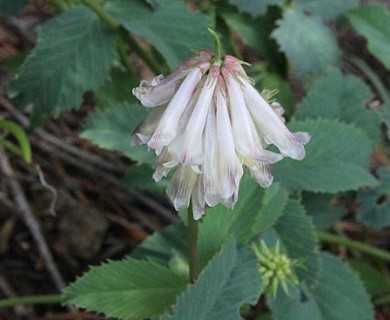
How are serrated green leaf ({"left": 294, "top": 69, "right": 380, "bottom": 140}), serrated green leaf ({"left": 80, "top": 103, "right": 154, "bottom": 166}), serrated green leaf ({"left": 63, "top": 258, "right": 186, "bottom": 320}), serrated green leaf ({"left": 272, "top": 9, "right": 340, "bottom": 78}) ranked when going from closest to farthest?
serrated green leaf ({"left": 63, "top": 258, "right": 186, "bottom": 320}), serrated green leaf ({"left": 80, "top": 103, "right": 154, "bottom": 166}), serrated green leaf ({"left": 294, "top": 69, "right": 380, "bottom": 140}), serrated green leaf ({"left": 272, "top": 9, "right": 340, "bottom": 78})

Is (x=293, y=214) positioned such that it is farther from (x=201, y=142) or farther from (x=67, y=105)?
(x=201, y=142)

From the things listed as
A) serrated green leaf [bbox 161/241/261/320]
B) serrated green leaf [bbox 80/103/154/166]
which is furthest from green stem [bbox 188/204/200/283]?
serrated green leaf [bbox 80/103/154/166]

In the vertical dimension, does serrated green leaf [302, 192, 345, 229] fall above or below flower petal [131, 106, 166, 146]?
below

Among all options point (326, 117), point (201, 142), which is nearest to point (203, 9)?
point (326, 117)

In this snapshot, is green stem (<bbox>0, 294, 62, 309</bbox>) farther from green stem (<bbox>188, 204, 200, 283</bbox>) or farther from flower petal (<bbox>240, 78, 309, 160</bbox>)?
flower petal (<bbox>240, 78, 309, 160</bbox>)

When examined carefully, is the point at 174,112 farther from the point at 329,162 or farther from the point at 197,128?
the point at 329,162

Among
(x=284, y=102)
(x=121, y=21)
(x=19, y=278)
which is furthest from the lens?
(x=284, y=102)

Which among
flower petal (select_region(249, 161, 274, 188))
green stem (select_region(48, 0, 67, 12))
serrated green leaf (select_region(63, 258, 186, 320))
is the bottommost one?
serrated green leaf (select_region(63, 258, 186, 320))

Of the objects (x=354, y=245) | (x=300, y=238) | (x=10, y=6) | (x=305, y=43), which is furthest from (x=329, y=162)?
(x=10, y=6)
